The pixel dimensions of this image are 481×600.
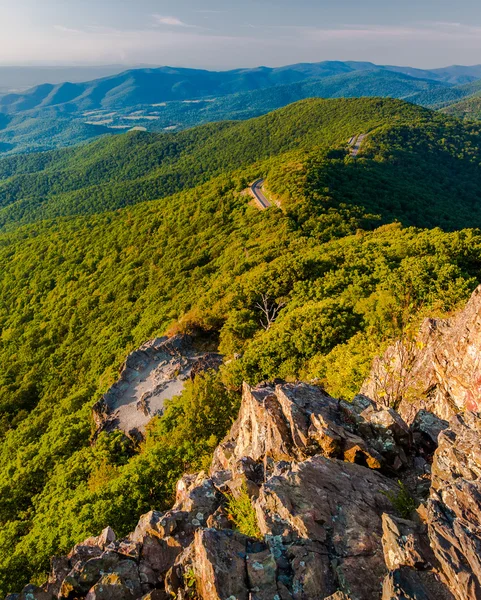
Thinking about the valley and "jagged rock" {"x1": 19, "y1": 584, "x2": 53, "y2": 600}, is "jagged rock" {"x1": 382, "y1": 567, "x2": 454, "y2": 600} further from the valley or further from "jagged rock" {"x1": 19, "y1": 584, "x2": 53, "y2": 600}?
"jagged rock" {"x1": 19, "y1": 584, "x2": 53, "y2": 600}

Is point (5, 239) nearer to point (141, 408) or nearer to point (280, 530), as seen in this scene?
point (141, 408)

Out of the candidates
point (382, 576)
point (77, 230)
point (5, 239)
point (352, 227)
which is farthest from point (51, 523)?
point (5, 239)

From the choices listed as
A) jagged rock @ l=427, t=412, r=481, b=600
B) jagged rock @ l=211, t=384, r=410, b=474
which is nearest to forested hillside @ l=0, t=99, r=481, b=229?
jagged rock @ l=211, t=384, r=410, b=474

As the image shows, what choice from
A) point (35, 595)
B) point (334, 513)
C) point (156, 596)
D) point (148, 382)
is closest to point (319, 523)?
point (334, 513)

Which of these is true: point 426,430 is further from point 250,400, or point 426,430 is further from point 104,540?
point 104,540

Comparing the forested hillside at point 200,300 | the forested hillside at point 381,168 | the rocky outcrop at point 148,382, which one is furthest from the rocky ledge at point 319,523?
the forested hillside at point 381,168

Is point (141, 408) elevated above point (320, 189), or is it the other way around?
point (320, 189)
